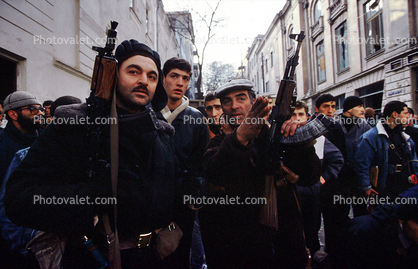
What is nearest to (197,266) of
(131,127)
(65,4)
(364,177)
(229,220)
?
(229,220)

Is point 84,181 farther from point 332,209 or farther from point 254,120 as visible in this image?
point 332,209

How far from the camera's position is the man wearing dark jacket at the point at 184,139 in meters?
2.16

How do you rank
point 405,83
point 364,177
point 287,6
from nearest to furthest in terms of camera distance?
point 364,177 → point 405,83 → point 287,6

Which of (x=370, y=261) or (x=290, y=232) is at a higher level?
(x=290, y=232)

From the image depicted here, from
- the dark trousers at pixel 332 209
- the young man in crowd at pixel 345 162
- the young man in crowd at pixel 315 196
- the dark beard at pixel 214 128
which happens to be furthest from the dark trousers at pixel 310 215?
the dark beard at pixel 214 128

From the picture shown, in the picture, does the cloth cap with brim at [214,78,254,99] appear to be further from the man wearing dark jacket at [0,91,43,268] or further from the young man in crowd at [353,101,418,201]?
the young man in crowd at [353,101,418,201]

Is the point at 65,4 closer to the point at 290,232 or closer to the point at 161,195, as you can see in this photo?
the point at 161,195

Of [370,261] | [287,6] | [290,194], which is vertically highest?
[287,6]

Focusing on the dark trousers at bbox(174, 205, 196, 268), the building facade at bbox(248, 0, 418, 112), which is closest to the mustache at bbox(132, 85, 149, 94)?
the dark trousers at bbox(174, 205, 196, 268)

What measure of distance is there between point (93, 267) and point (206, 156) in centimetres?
102

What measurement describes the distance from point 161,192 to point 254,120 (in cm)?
78

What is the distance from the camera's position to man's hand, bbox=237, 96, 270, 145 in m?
1.37

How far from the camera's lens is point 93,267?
130 centimetres

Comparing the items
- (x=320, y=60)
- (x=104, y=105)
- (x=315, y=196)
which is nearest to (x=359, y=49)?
(x=320, y=60)
